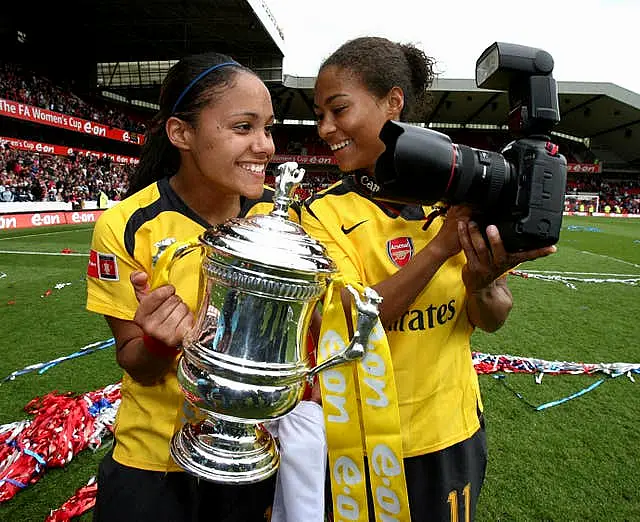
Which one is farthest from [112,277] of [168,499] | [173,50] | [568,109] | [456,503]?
[568,109]

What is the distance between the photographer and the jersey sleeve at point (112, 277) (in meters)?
1.16

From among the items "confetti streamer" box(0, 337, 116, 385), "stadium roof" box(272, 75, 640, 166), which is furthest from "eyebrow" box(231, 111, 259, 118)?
"stadium roof" box(272, 75, 640, 166)

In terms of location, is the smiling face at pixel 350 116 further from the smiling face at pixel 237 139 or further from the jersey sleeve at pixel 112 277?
the jersey sleeve at pixel 112 277

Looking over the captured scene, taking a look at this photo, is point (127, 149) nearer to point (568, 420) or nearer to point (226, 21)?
point (226, 21)

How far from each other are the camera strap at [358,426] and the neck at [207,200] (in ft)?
1.45

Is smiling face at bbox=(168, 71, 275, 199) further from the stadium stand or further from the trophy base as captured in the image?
the stadium stand

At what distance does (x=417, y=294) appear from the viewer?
1135mm

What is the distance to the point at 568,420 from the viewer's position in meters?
3.01

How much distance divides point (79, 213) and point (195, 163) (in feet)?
54.1

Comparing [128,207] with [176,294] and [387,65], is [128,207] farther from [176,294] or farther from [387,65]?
[387,65]

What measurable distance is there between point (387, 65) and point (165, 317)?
2.87 ft

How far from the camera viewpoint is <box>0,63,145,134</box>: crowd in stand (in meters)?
18.9

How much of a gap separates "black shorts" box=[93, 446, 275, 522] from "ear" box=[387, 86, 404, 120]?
990mm

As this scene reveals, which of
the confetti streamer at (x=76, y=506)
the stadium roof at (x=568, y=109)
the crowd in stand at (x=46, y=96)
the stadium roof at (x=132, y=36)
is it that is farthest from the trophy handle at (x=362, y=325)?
the stadium roof at (x=568, y=109)
